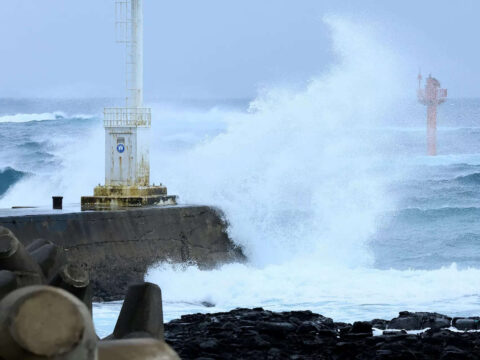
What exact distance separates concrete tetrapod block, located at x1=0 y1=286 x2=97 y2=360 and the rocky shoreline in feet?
17.6

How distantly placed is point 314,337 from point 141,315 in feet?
19.3

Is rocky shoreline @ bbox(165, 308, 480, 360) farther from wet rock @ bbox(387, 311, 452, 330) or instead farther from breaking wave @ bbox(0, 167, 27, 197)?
breaking wave @ bbox(0, 167, 27, 197)

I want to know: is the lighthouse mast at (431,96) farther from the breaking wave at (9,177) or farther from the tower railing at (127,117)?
the tower railing at (127,117)

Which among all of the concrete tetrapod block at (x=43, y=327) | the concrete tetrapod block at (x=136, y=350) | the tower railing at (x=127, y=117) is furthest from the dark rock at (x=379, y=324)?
the concrete tetrapod block at (x=43, y=327)

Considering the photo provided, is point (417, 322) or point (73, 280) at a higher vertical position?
point (73, 280)

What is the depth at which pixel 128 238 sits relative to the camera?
1295cm

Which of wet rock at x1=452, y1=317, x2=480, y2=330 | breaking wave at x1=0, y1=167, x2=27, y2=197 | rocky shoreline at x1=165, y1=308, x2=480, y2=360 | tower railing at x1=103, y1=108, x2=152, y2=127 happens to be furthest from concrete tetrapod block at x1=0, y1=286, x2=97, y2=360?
breaking wave at x1=0, y1=167, x2=27, y2=197

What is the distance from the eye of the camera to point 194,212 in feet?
47.2

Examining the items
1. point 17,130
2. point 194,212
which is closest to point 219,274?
point 194,212

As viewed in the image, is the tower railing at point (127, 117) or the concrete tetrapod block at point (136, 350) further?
the tower railing at point (127, 117)

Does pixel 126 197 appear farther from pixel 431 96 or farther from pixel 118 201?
pixel 431 96

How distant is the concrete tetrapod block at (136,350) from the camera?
1938 mm

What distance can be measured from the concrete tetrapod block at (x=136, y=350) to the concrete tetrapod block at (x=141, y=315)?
1.86 ft

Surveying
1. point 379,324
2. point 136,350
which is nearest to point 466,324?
point 379,324
